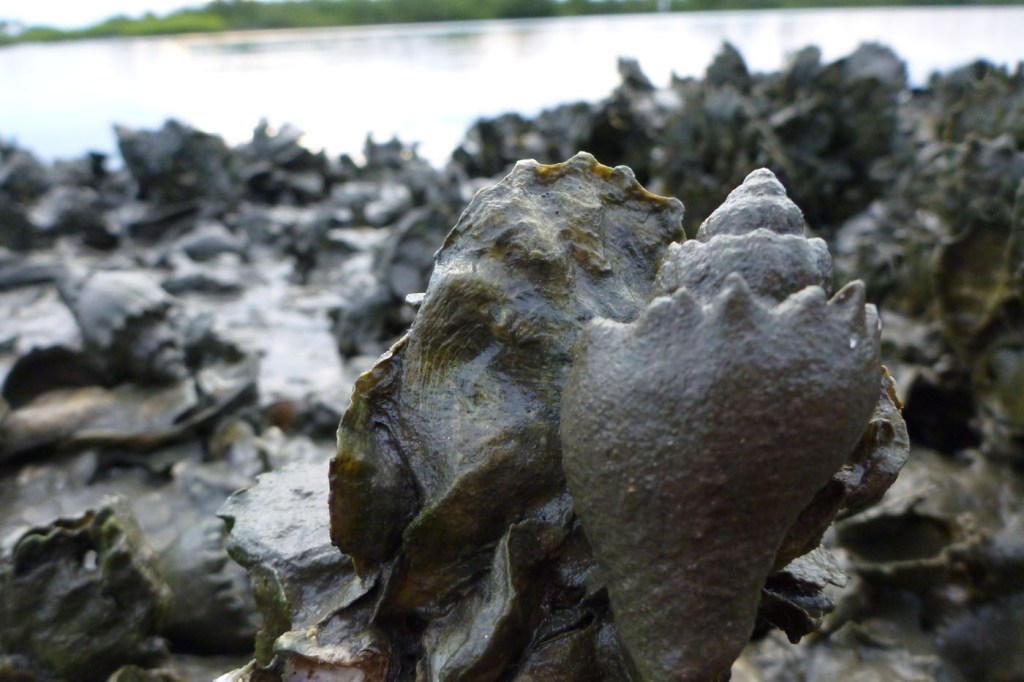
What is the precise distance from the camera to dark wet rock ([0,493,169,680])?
173cm

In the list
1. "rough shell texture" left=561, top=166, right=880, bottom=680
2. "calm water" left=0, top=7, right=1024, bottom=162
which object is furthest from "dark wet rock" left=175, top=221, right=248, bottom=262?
"rough shell texture" left=561, top=166, right=880, bottom=680

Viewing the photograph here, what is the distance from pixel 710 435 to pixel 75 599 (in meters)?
1.51

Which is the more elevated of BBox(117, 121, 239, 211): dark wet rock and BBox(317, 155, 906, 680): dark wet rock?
BBox(317, 155, 906, 680): dark wet rock

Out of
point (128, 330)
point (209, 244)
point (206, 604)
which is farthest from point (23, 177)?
point (206, 604)

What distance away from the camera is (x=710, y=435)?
0.82 meters

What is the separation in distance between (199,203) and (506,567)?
24.3 ft

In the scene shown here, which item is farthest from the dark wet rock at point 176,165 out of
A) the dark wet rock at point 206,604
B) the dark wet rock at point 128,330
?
the dark wet rock at point 206,604

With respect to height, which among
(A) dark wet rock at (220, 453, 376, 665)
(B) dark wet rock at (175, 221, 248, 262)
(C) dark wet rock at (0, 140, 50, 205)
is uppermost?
(A) dark wet rock at (220, 453, 376, 665)

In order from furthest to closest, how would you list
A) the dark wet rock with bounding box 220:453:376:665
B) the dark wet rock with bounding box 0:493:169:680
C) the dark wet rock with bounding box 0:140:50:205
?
the dark wet rock with bounding box 0:140:50:205 < the dark wet rock with bounding box 0:493:169:680 < the dark wet rock with bounding box 220:453:376:665

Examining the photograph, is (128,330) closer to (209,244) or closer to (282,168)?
(209,244)

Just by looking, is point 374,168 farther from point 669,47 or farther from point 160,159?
point 669,47

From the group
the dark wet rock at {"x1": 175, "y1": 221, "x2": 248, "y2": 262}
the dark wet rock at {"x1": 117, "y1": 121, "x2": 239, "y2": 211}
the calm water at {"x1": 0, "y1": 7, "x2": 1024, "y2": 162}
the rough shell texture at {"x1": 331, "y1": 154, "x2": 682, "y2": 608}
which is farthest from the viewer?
the calm water at {"x1": 0, "y1": 7, "x2": 1024, "y2": 162}

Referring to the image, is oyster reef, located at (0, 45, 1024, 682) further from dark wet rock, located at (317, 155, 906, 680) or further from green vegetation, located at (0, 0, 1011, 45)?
green vegetation, located at (0, 0, 1011, 45)

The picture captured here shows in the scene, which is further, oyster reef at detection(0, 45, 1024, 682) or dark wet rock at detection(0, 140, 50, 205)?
dark wet rock at detection(0, 140, 50, 205)
